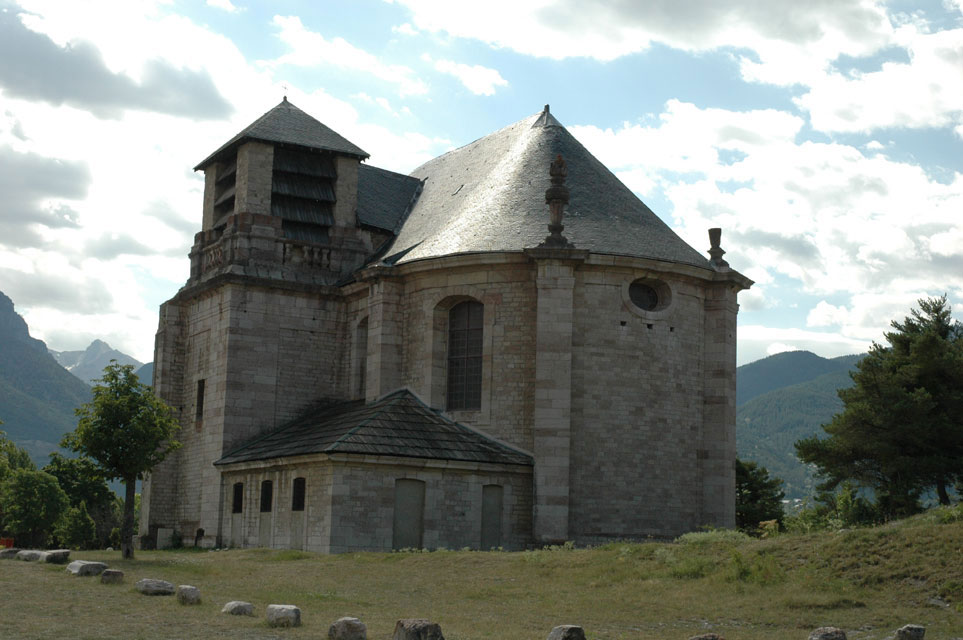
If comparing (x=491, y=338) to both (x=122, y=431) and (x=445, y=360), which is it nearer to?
(x=445, y=360)

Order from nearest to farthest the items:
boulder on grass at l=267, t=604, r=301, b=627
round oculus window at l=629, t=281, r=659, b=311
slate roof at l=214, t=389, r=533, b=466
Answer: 1. boulder on grass at l=267, t=604, r=301, b=627
2. slate roof at l=214, t=389, r=533, b=466
3. round oculus window at l=629, t=281, r=659, b=311

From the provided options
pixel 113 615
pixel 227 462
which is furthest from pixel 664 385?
pixel 113 615

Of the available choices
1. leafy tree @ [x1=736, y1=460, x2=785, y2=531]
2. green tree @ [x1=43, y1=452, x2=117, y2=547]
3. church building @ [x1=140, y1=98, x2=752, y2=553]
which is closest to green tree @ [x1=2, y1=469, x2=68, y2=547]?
green tree @ [x1=43, y1=452, x2=117, y2=547]

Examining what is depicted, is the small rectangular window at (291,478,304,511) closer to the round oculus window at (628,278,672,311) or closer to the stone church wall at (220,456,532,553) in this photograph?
the stone church wall at (220,456,532,553)

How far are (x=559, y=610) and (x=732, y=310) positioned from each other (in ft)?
61.6

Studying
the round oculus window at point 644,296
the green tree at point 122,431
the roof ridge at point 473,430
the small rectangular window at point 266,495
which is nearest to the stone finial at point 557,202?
the round oculus window at point 644,296

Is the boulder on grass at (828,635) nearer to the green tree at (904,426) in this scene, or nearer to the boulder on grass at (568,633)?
the boulder on grass at (568,633)

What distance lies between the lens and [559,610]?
17.6 metres

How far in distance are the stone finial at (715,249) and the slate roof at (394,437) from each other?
9.25 metres

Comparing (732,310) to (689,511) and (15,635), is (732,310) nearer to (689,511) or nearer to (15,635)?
(689,511)

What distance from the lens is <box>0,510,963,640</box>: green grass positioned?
1475 centimetres

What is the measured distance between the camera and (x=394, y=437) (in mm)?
30406

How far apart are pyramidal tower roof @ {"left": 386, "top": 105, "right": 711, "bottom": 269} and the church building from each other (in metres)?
0.10

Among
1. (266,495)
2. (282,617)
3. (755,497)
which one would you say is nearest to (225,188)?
(266,495)
